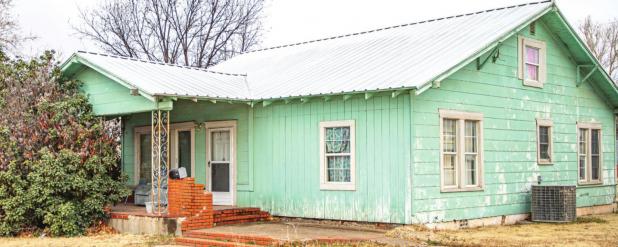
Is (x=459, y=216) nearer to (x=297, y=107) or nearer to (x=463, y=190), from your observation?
(x=463, y=190)

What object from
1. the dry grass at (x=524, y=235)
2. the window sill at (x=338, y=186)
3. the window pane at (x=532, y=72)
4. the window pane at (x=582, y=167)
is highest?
the window pane at (x=532, y=72)

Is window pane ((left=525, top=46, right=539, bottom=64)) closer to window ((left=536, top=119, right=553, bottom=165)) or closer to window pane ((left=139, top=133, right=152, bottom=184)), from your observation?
window ((left=536, top=119, right=553, bottom=165))

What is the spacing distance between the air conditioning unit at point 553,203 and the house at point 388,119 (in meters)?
0.33

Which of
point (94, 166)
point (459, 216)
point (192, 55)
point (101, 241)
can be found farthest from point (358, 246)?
point (192, 55)

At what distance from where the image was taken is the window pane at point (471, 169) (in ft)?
53.9

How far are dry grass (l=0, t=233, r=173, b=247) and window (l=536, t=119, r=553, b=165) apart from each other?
9339 millimetres

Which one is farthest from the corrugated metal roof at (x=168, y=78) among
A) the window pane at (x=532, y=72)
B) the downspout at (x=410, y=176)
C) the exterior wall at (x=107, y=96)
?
the window pane at (x=532, y=72)

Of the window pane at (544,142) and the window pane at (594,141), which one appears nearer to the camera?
the window pane at (544,142)

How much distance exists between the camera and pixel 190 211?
15.4 metres

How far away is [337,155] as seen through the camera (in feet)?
52.5

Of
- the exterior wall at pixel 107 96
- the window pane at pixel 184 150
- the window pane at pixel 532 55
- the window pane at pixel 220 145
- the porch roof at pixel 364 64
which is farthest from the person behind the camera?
the window pane at pixel 184 150

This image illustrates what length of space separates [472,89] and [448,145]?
147 centimetres

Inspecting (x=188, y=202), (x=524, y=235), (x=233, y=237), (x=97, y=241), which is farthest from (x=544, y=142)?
(x=97, y=241)

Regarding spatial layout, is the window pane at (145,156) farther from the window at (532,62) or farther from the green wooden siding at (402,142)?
the window at (532,62)
